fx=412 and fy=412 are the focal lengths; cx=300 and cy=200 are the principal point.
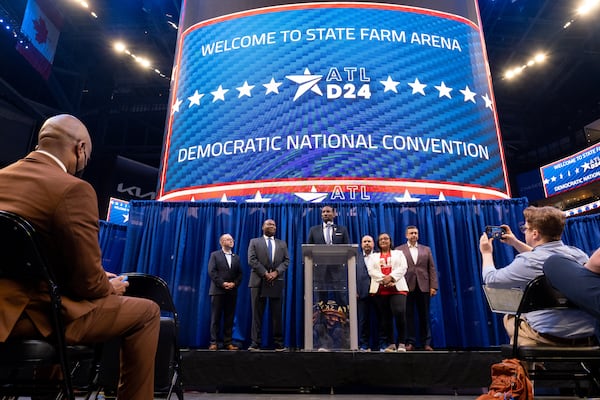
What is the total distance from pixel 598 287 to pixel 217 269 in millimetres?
4484

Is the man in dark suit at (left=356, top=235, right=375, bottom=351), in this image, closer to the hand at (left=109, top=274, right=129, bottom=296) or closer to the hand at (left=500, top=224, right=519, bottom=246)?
the hand at (left=500, top=224, right=519, bottom=246)

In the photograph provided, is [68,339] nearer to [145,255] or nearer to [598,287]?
[598,287]

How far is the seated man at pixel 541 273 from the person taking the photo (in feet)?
6.24

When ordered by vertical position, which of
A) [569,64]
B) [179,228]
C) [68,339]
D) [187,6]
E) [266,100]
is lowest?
[68,339]

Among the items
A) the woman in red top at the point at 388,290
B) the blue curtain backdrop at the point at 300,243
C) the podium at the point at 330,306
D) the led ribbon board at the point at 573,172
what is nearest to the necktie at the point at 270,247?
the blue curtain backdrop at the point at 300,243

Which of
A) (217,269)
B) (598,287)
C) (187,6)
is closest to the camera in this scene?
(598,287)

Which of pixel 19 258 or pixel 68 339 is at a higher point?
pixel 19 258

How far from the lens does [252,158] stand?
23.0ft

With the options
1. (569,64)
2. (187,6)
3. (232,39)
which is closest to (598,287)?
(232,39)

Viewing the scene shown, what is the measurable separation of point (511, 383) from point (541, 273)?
1.72ft

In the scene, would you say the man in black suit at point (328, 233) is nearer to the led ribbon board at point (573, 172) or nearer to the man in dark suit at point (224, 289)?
the man in dark suit at point (224, 289)

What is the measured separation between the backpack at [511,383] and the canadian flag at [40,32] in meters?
10.3

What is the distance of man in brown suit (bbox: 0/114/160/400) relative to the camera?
50.1 inches

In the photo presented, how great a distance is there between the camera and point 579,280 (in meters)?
1.63
